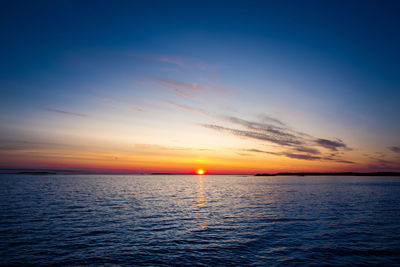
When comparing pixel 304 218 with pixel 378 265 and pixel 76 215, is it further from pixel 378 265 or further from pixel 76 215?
pixel 76 215

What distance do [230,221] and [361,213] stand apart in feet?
83.6

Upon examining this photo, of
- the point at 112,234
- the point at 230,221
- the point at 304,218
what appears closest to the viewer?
the point at 112,234

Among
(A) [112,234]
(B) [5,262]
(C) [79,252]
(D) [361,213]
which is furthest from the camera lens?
(D) [361,213]

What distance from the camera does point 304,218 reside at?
37062mm

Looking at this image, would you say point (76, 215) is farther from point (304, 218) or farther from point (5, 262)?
point (304, 218)

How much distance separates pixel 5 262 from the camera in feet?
59.3

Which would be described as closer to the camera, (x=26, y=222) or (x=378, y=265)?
(x=378, y=265)

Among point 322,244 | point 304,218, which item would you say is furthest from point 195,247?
point 304,218

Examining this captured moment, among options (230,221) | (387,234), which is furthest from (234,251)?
(387,234)

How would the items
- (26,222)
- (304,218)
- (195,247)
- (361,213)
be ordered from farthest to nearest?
(361,213)
(304,218)
(26,222)
(195,247)

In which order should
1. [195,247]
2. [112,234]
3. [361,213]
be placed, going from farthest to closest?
1. [361,213]
2. [112,234]
3. [195,247]

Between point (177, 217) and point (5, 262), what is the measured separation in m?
22.9

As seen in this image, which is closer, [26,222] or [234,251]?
[234,251]

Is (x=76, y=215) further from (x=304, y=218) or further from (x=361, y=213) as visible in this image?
(x=361, y=213)
